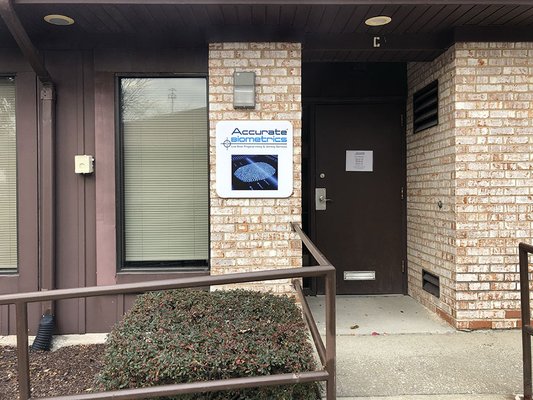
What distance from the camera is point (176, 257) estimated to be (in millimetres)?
4172

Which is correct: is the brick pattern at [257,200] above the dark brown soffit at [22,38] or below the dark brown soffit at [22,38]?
below

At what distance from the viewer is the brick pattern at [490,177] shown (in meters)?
3.87

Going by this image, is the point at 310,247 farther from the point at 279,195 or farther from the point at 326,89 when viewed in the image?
the point at 326,89

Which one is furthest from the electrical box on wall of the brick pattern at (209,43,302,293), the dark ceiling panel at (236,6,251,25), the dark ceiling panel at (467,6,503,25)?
the dark ceiling panel at (467,6,503,25)

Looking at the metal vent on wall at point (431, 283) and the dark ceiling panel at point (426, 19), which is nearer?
the dark ceiling panel at point (426, 19)

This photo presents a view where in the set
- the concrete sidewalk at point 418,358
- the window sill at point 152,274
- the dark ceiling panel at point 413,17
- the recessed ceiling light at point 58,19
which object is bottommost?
the concrete sidewalk at point 418,358

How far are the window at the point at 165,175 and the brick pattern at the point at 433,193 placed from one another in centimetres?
230

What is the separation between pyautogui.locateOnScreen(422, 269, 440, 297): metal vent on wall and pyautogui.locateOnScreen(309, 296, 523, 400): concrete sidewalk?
0.23m

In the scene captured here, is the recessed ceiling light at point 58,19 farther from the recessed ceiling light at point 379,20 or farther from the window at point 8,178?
the recessed ceiling light at point 379,20

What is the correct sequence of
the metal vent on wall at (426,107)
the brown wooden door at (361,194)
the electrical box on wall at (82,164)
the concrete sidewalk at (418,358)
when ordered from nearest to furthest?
the concrete sidewalk at (418,358)
the electrical box on wall at (82,164)
the metal vent on wall at (426,107)
the brown wooden door at (361,194)

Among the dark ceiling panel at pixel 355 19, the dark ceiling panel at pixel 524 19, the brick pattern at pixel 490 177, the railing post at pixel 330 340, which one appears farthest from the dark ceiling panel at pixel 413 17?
the railing post at pixel 330 340

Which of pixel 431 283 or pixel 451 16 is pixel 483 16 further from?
pixel 431 283

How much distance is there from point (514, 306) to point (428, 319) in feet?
2.52

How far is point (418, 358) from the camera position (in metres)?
3.31
